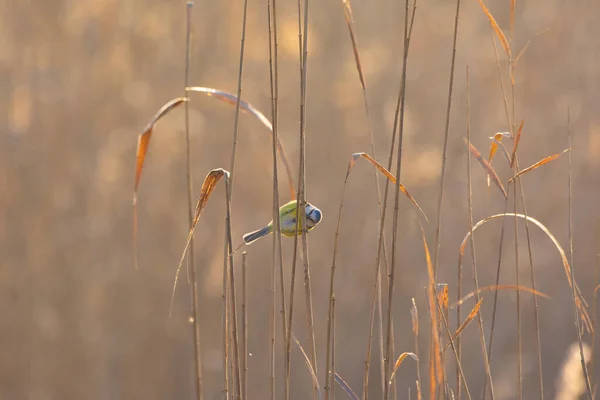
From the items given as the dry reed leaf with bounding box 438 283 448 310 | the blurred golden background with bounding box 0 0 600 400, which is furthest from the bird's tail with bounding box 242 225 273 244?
the blurred golden background with bounding box 0 0 600 400

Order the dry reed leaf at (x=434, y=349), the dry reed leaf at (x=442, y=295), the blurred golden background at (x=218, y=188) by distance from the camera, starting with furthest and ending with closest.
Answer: the blurred golden background at (x=218, y=188)
the dry reed leaf at (x=442, y=295)
the dry reed leaf at (x=434, y=349)

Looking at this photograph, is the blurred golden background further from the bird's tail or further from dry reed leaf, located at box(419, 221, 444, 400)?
dry reed leaf, located at box(419, 221, 444, 400)

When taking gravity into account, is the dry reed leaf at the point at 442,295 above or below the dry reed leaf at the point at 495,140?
below

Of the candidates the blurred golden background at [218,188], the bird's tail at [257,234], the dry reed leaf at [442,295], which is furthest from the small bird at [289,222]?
the blurred golden background at [218,188]

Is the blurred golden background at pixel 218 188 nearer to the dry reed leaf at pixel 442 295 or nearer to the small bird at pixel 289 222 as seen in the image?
the small bird at pixel 289 222

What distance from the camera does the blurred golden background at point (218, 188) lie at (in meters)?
2.73

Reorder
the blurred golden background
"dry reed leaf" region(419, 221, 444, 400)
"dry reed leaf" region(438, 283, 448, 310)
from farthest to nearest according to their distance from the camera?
the blurred golden background
"dry reed leaf" region(438, 283, 448, 310)
"dry reed leaf" region(419, 221, 444, 400)

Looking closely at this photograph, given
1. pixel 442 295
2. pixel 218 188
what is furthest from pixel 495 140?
pixel 218 188

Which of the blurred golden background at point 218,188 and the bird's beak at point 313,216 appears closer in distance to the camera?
the bird's beak at point 313,216

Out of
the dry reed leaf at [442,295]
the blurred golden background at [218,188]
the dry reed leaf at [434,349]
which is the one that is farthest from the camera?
the blurred golden background at [218,188]

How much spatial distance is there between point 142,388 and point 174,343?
→ 17 centimetres

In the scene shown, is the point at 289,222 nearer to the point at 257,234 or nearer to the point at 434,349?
the point at 257,234

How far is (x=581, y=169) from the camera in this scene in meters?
3.22

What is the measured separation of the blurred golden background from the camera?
2.73 metres
